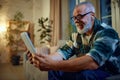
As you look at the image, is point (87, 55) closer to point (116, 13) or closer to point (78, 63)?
point (78, 63)

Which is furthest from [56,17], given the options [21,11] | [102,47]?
[102,47]

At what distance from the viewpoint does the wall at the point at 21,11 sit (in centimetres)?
759

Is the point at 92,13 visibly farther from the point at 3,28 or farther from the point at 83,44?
the point at 3,28

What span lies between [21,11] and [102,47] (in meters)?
6.95

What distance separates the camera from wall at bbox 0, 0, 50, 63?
7.59m

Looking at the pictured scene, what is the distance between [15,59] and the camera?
7.20 m

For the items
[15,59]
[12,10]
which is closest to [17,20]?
[12,10]

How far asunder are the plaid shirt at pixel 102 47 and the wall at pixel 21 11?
19.5 ft

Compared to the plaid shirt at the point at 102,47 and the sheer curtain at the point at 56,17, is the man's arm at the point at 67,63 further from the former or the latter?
the sheer curtain at the point at 56,17

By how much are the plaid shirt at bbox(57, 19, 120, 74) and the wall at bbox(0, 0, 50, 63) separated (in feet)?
19.5

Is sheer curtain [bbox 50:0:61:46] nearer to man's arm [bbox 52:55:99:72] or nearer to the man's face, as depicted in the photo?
the man's face

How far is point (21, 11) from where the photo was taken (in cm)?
785

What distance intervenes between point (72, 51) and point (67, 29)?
370 centimetres

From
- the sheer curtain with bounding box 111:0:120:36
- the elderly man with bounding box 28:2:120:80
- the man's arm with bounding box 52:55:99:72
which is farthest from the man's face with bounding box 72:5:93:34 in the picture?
the sheer curtain with bounding box 111:0:120:36
